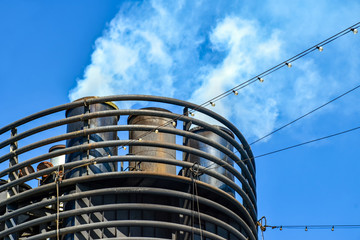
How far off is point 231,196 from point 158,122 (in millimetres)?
4691

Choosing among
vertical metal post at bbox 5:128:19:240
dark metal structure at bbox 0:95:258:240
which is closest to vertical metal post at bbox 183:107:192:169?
dark metal structure at bbox 0:95:258:240

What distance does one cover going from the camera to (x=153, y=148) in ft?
111

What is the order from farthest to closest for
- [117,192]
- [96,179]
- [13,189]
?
[13,189]
[96,179]
[117,192]

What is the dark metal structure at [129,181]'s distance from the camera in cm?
3080

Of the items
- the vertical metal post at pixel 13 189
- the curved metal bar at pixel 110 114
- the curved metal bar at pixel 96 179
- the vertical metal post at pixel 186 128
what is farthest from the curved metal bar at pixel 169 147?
the vertical metal post at pixel 186 128

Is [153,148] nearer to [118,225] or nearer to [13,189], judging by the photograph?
[118,225]

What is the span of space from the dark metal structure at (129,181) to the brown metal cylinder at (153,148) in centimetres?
4

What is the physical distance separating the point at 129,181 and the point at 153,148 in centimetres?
209

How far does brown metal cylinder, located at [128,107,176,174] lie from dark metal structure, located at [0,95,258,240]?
0.04 metres

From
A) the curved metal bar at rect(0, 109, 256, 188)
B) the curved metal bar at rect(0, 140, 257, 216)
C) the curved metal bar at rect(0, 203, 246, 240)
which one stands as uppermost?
the curved metal bar at rect(0, 109, 256, 188)

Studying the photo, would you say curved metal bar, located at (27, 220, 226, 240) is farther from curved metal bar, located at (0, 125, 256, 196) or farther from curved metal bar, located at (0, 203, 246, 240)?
curved metal bar, located at (0, 125, 256, 196)

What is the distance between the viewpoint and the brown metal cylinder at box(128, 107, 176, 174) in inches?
1321

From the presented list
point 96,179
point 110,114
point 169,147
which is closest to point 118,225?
point 96,179

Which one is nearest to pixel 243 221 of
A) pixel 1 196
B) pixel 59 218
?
pixel 59 218
